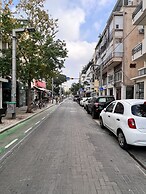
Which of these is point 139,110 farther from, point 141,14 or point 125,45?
point 125,45

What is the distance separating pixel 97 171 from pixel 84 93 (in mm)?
85372

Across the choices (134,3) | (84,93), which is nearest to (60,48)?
(134,3)

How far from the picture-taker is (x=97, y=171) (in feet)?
16.5

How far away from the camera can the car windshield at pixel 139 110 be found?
7115 millimetres

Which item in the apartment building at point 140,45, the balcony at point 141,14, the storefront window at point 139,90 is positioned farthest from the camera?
the storefront window at point 139,90

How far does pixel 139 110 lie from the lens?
7285mm

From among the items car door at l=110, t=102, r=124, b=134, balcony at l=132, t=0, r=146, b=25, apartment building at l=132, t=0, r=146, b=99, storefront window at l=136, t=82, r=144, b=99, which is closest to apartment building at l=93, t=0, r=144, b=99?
storefront window at l=136, t=82, r=144, b=99

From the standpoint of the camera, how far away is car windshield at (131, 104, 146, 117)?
23.3 feet

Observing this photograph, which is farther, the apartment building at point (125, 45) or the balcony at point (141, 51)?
the apartment building at point (125, 45)

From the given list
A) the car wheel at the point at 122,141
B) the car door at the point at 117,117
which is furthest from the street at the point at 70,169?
Answer: the car door at the point at 117,117

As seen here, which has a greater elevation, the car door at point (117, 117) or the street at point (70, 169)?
the car door at point (117, 117)

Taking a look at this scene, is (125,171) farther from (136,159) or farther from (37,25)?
(37,25)

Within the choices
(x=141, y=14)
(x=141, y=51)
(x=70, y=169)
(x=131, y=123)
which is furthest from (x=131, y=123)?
(x=141, y=51)

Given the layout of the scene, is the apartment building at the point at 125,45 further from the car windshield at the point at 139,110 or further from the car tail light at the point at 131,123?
the car tail light at the point at 131,123
